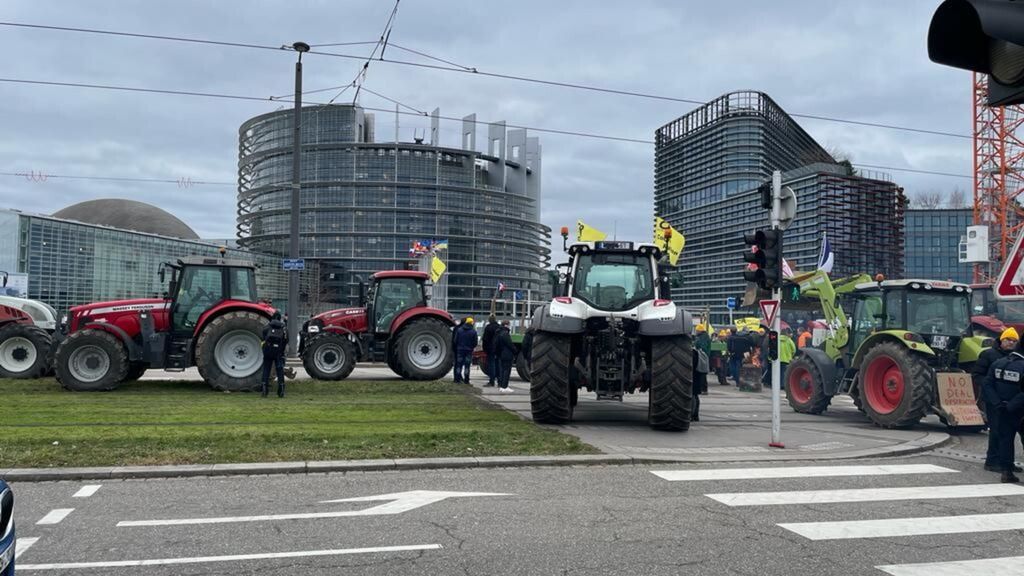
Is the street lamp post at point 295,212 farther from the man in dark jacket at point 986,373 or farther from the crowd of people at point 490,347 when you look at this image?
the man in dark jacket at point 986,373

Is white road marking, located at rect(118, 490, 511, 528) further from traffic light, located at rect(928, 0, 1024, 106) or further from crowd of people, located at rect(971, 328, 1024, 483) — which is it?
crowd of people, located at rect(971, 328, 1024, 483)

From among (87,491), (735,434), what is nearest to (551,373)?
(735,434)

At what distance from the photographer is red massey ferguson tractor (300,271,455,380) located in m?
17.2

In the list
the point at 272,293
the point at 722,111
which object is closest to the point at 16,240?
the point at 272,293

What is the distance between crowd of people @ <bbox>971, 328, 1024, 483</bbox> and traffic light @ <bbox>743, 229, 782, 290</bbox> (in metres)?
2.61

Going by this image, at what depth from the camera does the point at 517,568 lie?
4.72 metres

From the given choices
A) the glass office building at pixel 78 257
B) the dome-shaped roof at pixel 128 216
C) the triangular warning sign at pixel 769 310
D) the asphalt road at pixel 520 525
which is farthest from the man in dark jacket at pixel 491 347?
the dome-shaped roof at pixel 128 216

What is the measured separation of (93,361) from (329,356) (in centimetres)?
488

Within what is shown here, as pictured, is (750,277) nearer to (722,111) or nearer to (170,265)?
(170,265)

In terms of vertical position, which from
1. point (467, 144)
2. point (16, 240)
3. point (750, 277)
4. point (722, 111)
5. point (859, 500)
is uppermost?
point (467, 144)

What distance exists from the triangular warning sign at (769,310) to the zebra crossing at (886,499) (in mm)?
2158

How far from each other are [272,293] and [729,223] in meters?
42.1

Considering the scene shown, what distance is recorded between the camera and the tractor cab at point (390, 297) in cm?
1781

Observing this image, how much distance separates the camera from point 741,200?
3316 centimetres
